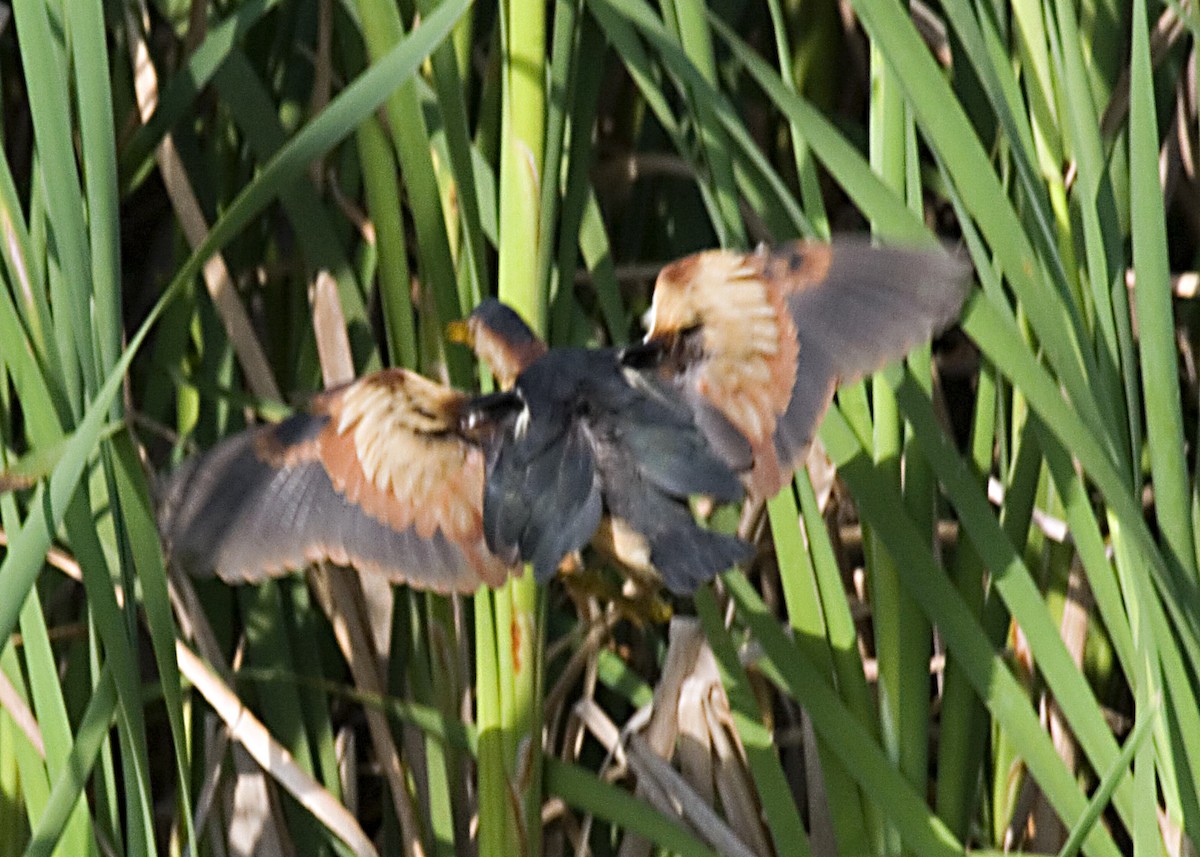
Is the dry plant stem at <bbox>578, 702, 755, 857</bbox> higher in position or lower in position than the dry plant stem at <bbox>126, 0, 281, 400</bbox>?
lower

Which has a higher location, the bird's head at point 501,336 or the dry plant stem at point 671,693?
the bird's head at point 501,336

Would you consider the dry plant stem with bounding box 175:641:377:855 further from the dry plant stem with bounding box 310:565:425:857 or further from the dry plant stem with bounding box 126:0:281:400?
the dry plant stem with bounding box 126:0:281:400

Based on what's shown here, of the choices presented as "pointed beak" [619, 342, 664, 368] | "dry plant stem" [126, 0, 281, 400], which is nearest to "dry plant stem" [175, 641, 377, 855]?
"dry plant stem" [126, 0, 281, 400]

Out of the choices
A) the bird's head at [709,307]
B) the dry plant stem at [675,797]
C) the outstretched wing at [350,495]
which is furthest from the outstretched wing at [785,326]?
the dry plant stem at [675,797]

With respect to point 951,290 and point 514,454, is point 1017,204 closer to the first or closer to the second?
point 951,290

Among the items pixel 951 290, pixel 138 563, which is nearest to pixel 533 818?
pixel 138 563

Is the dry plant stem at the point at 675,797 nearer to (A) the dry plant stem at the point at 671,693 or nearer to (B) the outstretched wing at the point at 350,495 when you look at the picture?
(A) the dry plant stem at the point at 671,693

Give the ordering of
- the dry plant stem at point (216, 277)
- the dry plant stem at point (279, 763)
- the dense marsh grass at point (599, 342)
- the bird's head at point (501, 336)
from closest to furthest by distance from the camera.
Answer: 1. the dense marsh grass at point (599, 342)
2. the bird's head at point (501, 336)
3. the dry plant stem at point (279, 763)
4. the dry plant stem at point (216, 277)

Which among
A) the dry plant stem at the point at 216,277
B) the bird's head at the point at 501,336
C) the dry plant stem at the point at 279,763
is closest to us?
the bird's head at the point at 501,336
